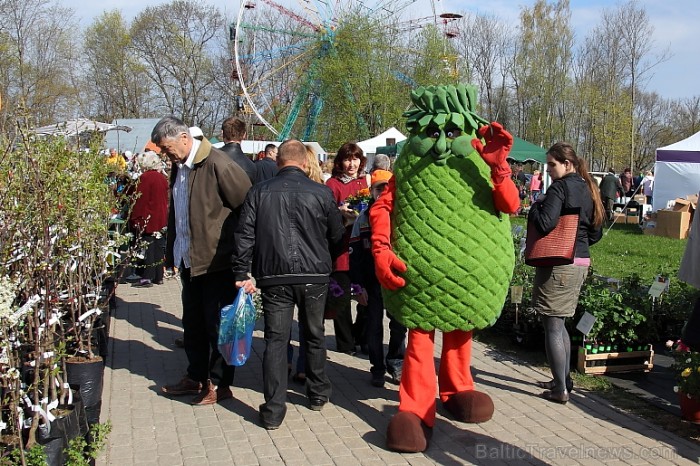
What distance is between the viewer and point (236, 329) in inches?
181

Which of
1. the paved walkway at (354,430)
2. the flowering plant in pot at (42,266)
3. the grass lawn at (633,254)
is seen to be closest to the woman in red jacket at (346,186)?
the paved walkway at (354,430)

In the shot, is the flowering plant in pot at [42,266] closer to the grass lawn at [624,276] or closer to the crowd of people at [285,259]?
the crowd of people at [285,259]

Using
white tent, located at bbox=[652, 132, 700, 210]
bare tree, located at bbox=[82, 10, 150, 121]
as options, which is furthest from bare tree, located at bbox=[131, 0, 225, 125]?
white tent, located at bbox=[652, 132, 700, 210]

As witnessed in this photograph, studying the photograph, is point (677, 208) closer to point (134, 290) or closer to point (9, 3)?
point (134, 290)

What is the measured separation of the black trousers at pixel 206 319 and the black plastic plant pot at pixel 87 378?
65cm

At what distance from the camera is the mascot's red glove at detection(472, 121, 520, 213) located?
394cm

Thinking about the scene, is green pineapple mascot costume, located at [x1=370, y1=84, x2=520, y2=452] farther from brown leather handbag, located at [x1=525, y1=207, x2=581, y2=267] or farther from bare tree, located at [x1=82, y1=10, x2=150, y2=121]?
bare tree, located at [x1=82, y1=10, x2=150, y2=121]

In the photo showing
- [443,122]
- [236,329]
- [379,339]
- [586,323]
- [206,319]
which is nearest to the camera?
[443,122]

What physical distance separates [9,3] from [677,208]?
21.8m

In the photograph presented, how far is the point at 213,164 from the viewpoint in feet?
15.8

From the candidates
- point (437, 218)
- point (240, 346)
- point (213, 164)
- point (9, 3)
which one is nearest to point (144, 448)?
point (240, 346)

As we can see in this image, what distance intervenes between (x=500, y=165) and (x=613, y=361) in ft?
8.65

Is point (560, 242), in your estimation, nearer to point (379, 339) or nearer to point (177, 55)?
point (379, 339)

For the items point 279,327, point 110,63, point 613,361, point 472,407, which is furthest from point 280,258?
point 110,63
